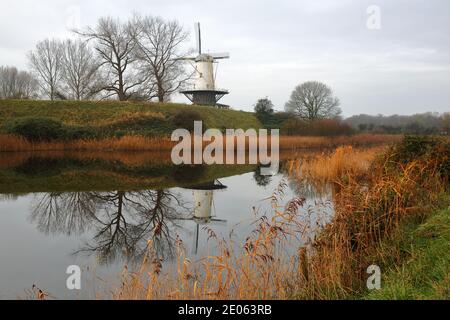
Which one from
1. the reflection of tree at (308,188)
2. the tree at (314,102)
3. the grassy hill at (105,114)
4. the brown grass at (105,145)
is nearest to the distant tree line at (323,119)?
the tree at (314,102)

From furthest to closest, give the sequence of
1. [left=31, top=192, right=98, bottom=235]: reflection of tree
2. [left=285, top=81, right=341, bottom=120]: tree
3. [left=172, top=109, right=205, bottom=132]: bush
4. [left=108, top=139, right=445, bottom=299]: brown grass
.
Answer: [left=285, top=81, right=341, bottom=120]: tree < [left=172, top=109, right=205, bottom=132]: bush < [left=31, top=192, right=98, bottom=235]: reflection of tree < [left=108, top=139, right=445, bottom=299]: brown grass

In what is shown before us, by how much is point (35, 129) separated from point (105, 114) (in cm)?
646

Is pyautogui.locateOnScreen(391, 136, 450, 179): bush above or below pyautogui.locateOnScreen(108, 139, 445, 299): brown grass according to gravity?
above

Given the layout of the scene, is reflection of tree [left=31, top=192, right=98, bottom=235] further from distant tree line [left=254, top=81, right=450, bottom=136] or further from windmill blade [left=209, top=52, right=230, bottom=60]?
windmill blade [left=209, top=52, right=230, bottom=60]

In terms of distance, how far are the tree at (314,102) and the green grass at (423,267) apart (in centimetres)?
3964

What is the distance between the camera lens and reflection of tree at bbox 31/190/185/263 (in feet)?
19.7

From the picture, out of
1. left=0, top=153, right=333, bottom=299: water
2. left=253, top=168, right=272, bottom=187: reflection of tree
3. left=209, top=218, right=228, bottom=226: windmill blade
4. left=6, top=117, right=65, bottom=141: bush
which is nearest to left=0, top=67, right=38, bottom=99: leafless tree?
left=6, top=117, right=65, bottom=141: bush

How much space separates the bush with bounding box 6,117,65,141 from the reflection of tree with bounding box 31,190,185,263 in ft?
39.0

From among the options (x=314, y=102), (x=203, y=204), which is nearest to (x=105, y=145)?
(x=203, y=204)

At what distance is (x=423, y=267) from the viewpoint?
152 inches

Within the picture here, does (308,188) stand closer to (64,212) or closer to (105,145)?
(64,212)

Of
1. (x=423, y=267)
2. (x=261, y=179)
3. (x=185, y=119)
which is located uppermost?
(x=185, y=119)

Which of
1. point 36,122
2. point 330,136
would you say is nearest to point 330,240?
point 36,122
